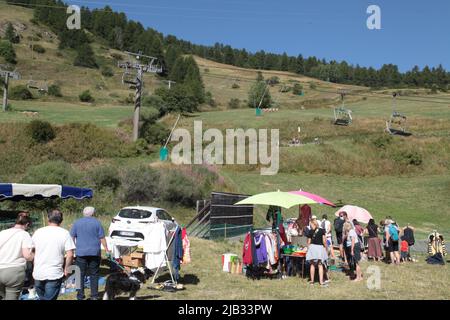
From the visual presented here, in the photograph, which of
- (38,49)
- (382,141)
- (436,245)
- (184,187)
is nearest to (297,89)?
(382,141)

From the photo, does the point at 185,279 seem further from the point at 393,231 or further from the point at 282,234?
the point at 393,231

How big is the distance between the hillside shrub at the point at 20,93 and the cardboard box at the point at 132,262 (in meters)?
68.9

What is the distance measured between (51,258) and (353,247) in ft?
28.1

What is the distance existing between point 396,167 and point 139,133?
25844 mm

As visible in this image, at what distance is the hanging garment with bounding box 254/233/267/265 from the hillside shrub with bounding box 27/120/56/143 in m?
38.3

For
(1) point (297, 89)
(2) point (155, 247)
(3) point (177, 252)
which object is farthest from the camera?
(1) point (297, 89)

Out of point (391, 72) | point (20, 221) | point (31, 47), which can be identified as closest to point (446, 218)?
point (20, 221)

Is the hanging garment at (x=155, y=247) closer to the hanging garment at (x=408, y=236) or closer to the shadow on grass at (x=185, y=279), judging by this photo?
the shadow on grass at (x=185, y=279)

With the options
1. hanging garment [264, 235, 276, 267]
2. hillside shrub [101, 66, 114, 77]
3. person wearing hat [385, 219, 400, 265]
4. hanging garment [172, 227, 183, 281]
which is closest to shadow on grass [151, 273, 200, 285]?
hanging garment [172, 227, 183, 281]

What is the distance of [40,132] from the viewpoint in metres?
47.2

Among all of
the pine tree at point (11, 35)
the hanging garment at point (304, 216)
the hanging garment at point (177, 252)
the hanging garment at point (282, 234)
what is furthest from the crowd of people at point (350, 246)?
the pine tree at point (11, 35)

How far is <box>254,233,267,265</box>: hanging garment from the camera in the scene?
13.1 meters

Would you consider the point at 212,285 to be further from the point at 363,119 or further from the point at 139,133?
the point at 363,119

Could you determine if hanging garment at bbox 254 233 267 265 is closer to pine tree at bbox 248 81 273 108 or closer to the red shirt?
the red shirt
